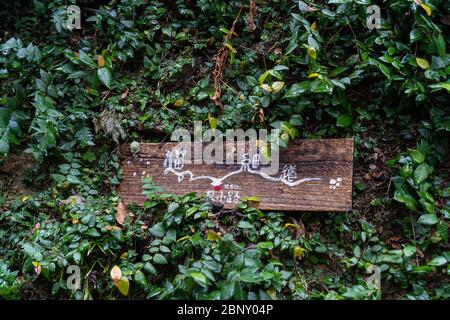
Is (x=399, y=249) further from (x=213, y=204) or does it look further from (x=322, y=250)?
(x=213, y=204)

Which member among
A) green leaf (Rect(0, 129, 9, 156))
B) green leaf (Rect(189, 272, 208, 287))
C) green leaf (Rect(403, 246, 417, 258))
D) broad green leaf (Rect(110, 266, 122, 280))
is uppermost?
green leaf (Rect(0, 129, 9, 156))

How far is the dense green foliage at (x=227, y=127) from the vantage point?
249 centimetres

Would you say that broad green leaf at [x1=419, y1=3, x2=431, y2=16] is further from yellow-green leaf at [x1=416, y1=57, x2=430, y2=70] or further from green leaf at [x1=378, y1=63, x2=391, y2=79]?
green leaf at [x1=378, y1=63, x2=391, y2=79]

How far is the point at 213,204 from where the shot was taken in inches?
108

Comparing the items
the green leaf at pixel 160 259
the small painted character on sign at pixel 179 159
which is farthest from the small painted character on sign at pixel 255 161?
the green leaf at pixel 160 259

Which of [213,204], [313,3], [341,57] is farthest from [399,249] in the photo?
[313,3]

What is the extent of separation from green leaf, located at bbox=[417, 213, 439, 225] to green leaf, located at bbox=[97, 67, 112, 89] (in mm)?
2254

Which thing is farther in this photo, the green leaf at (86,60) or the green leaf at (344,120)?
the green leaf at (86,60)

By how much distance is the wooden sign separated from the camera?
262 centimetres

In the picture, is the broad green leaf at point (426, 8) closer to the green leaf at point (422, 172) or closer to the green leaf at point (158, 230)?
the green leaf at point (422, 172)

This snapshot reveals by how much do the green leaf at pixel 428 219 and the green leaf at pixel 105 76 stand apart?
7.40 ft

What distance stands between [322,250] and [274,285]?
0.44 meters

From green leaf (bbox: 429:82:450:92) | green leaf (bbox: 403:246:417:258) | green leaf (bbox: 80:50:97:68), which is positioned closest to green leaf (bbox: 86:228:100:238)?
green leaf (bbox: 80:50:97:68)
